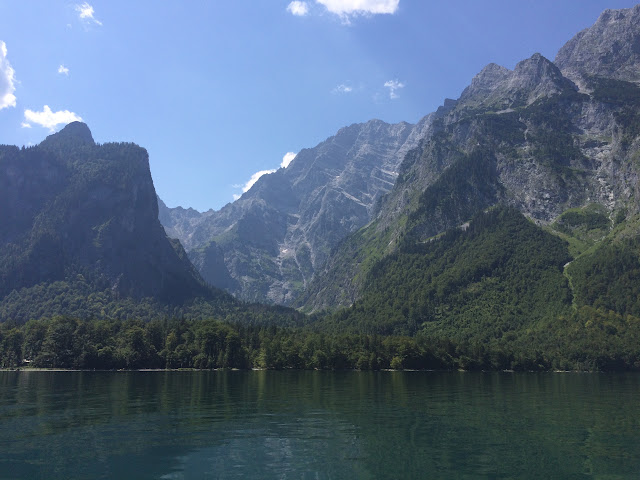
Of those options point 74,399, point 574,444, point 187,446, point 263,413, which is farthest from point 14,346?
point 574,444

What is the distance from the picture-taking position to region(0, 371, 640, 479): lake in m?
41.0

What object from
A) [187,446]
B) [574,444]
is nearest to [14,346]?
[187,446]

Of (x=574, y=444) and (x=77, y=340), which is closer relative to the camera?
(x=574, y=444)

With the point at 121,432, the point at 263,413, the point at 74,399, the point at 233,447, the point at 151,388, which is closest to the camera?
the point at 233,447

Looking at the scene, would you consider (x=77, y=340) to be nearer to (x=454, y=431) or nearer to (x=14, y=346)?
(x=14, y=346)

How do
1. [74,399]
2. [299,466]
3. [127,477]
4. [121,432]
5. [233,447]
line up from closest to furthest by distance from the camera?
[127,477] < [299,466] < [233,447] < [121,432] < [74,399]

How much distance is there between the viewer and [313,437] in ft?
179

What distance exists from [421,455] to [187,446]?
24161 millimetres

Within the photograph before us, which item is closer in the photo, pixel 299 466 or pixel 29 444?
pixel 299 466

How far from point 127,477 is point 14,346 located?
19560 cm

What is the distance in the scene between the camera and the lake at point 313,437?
4100 centimetres

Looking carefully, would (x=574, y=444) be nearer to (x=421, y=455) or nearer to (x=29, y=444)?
(x=421, y=455)

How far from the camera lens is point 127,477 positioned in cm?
3841

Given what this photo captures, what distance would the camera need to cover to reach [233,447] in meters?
49.2
